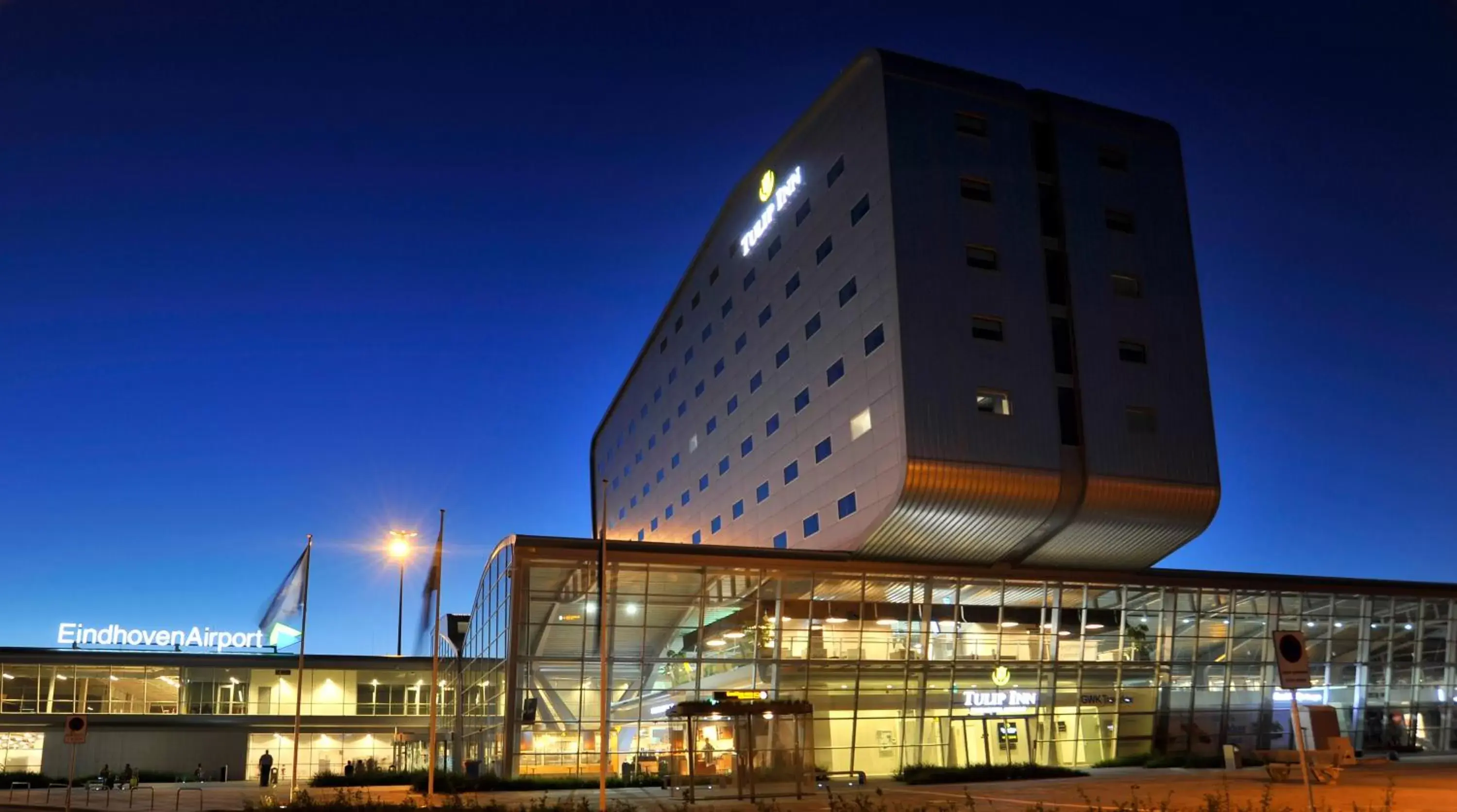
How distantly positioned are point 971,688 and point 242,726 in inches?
1902

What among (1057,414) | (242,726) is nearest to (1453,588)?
(1057,414)

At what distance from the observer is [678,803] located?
3372cm

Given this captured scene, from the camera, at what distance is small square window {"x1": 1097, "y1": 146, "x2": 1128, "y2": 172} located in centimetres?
5482

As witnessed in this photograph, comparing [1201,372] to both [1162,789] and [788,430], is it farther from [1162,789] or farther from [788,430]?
[1162,789]

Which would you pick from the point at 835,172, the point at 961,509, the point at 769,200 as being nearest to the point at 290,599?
the point at 961,509

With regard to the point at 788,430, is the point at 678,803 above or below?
below

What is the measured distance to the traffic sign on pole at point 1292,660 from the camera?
59.5 ft

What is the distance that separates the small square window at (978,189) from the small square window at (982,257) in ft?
7.54

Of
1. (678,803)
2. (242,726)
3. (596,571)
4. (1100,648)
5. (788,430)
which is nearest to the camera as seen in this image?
(678,803)

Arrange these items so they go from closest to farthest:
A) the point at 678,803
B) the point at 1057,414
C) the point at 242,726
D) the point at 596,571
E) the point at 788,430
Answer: the point at 678,803, the point at 596,571, the point at 1057,414, the point at 788,430, the point at 242,726

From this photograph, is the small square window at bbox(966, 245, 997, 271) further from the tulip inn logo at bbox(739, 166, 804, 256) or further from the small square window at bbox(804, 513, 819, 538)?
the small square window at bbox(804, 513, 819, 538)

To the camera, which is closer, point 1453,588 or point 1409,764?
point 1409,764

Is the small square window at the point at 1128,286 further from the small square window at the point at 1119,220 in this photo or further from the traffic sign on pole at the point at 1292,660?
the traffic sign on pole at the point at 1292,660

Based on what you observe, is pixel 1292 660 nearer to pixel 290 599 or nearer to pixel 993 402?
pixel 993 402
